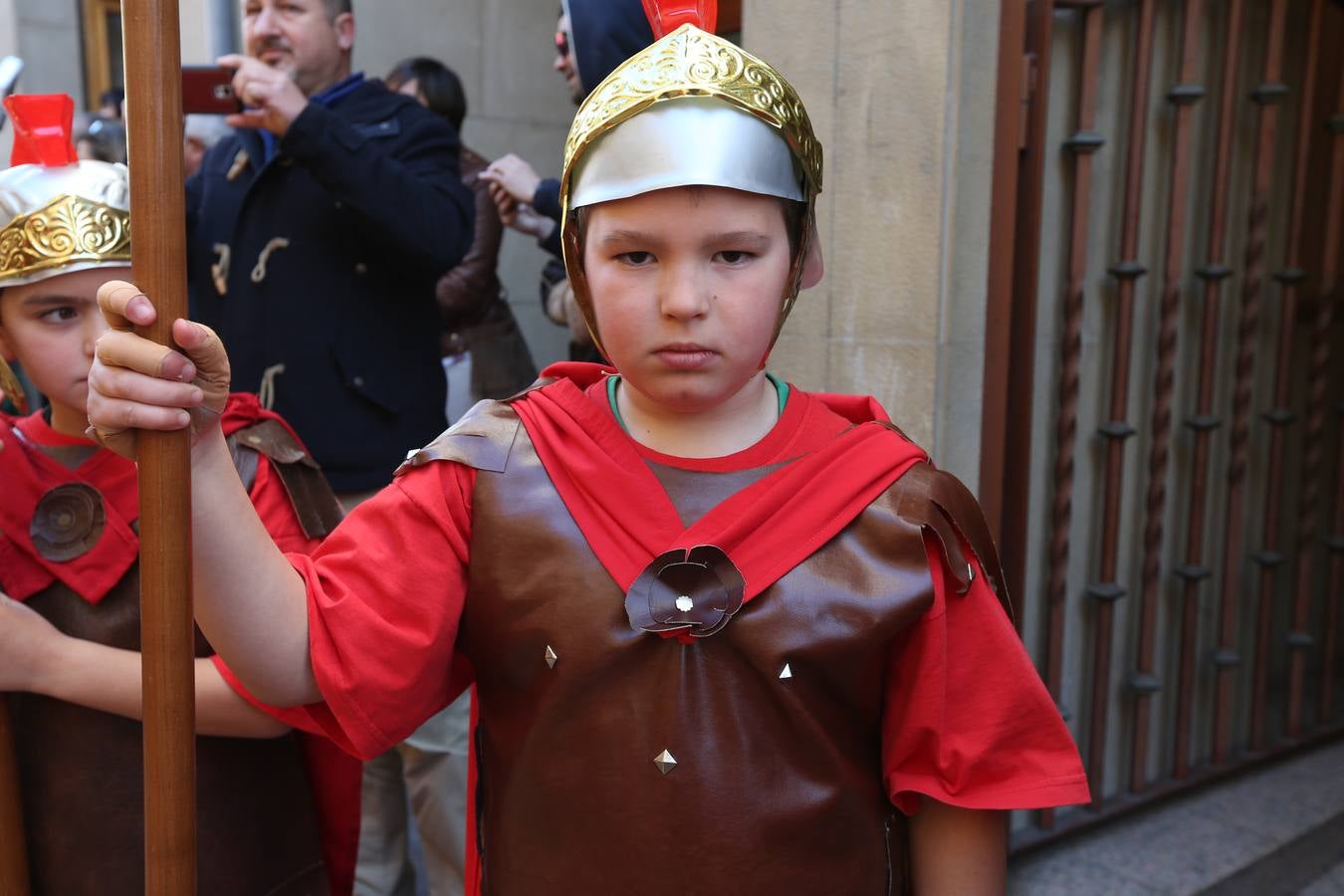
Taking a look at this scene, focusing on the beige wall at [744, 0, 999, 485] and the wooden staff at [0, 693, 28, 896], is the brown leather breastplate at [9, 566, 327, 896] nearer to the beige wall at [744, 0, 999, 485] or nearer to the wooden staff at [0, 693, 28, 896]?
the wooden staff at [0, 693, 28, 896]

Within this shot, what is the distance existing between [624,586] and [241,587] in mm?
438

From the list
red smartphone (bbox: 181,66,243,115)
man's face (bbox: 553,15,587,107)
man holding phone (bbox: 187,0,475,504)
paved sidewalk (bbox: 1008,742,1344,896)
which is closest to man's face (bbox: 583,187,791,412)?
man's face (bbox: 553,15,587,107)

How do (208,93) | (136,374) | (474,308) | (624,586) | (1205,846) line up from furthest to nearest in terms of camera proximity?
(474,308) < (1205,846) < (208,93) < (624,586) < (136,374)

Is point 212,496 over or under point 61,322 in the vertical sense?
under

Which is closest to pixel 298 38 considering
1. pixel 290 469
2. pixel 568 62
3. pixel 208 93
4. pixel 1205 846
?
pixel 208 93

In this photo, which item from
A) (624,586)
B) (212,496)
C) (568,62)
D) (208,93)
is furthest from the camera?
(208,93)

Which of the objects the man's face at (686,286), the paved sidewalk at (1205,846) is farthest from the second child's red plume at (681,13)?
the paved sidewalk at (1205,846)

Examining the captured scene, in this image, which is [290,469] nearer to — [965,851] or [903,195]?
[965,851]

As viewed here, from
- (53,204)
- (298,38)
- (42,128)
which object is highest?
Answer: (298,38)

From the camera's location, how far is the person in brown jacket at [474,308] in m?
4.08

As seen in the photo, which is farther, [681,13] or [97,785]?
[97,785]

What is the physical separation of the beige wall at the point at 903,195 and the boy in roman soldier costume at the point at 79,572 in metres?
1.48

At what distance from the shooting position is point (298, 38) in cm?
304

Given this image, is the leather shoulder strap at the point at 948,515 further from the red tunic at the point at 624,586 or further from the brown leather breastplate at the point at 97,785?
the brown leather breastplate at the point at 97,785
